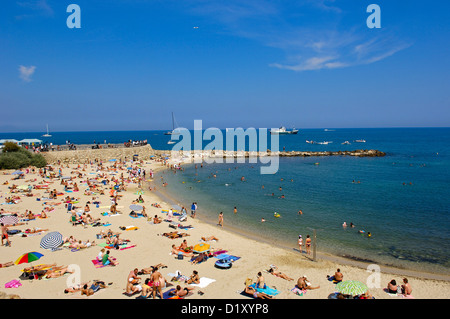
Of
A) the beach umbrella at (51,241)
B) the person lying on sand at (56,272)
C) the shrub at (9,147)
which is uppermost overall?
the shrub at (9,147)

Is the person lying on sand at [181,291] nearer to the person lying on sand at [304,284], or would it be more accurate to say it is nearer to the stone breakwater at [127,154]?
the person lying on sand at [304,284]

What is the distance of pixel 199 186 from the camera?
112 feet

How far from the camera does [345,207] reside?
Answer: 24.5 m

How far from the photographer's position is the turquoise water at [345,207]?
629 inches

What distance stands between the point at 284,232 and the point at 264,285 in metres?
8.28

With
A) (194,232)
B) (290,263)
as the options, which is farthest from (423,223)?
(194,232)

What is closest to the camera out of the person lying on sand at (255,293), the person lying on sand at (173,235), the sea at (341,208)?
the person lying on sand at (255,293)

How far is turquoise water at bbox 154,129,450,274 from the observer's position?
1597 centimetres

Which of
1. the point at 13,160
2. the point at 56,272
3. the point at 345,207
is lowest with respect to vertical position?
the point at 345,207

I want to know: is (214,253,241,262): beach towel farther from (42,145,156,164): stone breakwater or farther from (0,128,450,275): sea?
(42,145,156,164): stone breakwater

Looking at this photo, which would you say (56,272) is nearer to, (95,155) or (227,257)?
(227,257)

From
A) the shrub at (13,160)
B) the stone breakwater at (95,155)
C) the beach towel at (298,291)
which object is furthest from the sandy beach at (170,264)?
the stone breakwater at (95,155)

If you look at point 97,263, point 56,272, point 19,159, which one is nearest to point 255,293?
point 97,263
